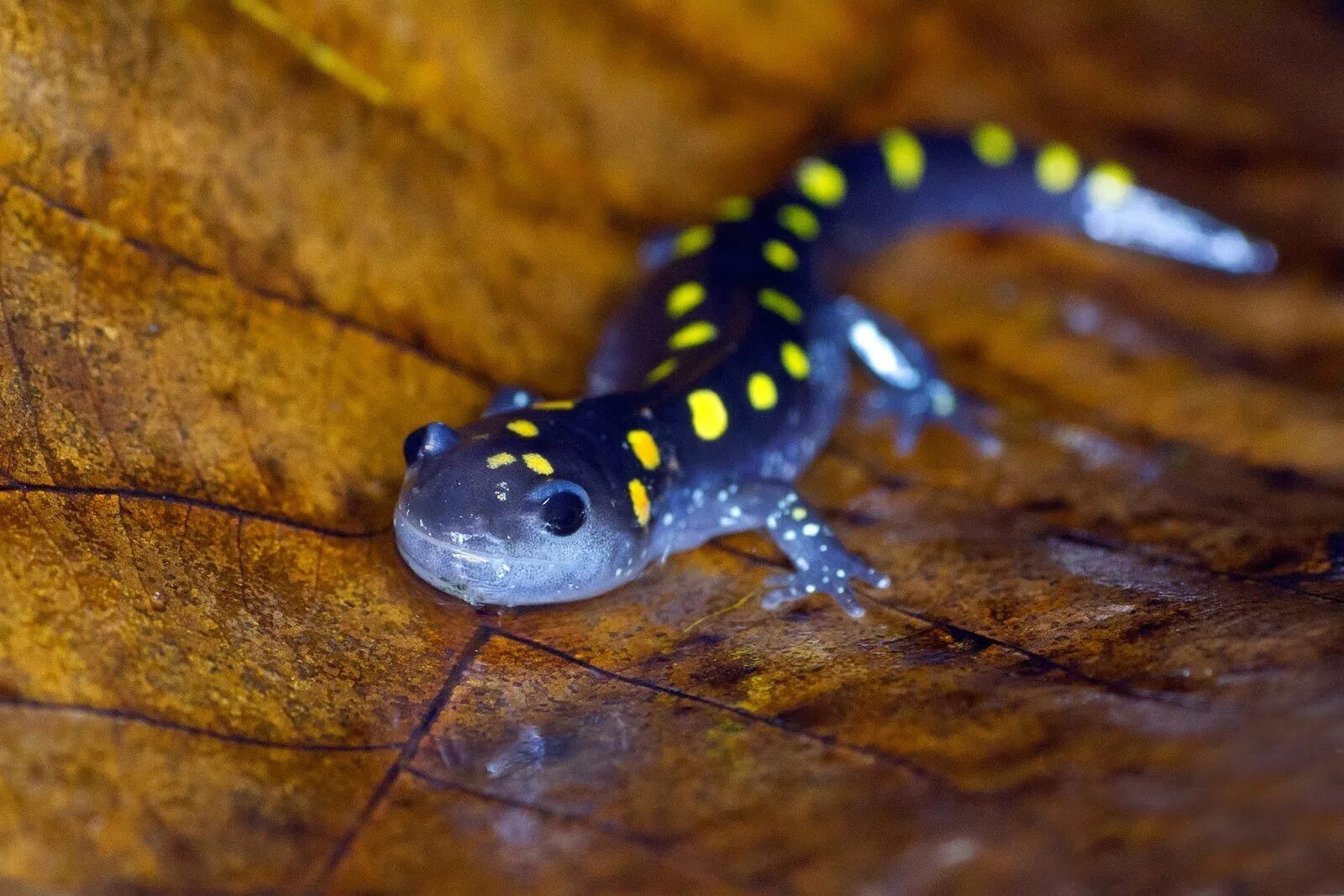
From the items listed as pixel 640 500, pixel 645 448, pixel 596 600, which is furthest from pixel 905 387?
pixel 596 600

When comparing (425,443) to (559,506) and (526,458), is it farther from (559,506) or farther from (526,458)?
(559,506)

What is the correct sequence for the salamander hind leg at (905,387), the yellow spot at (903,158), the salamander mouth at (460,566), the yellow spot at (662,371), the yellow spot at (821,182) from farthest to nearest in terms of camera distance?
the yellow spot at (903,158) < the yellow spot at (821,182) < the salamander hind leg at (905,387) < the yellow spot at (662,371) < the salamander mouth at (460,566)

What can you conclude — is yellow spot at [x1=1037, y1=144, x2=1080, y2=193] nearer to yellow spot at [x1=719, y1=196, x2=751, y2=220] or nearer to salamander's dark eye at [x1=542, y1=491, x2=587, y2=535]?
yellow spot at [x1=719, y1=196, x2=751, y2=220]

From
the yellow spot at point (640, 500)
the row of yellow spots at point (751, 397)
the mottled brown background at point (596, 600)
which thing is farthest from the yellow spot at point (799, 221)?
the yellow spot at point (640, 500)

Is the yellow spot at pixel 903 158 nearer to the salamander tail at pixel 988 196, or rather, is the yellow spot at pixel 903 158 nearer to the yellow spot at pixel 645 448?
the salamander tail at pixel 988 196

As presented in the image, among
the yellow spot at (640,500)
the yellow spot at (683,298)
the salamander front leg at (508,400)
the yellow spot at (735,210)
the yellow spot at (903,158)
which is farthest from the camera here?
the yellow spot at (903,158)

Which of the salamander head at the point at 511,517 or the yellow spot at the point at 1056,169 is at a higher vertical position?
the yellow spot at the point at 1056,169
